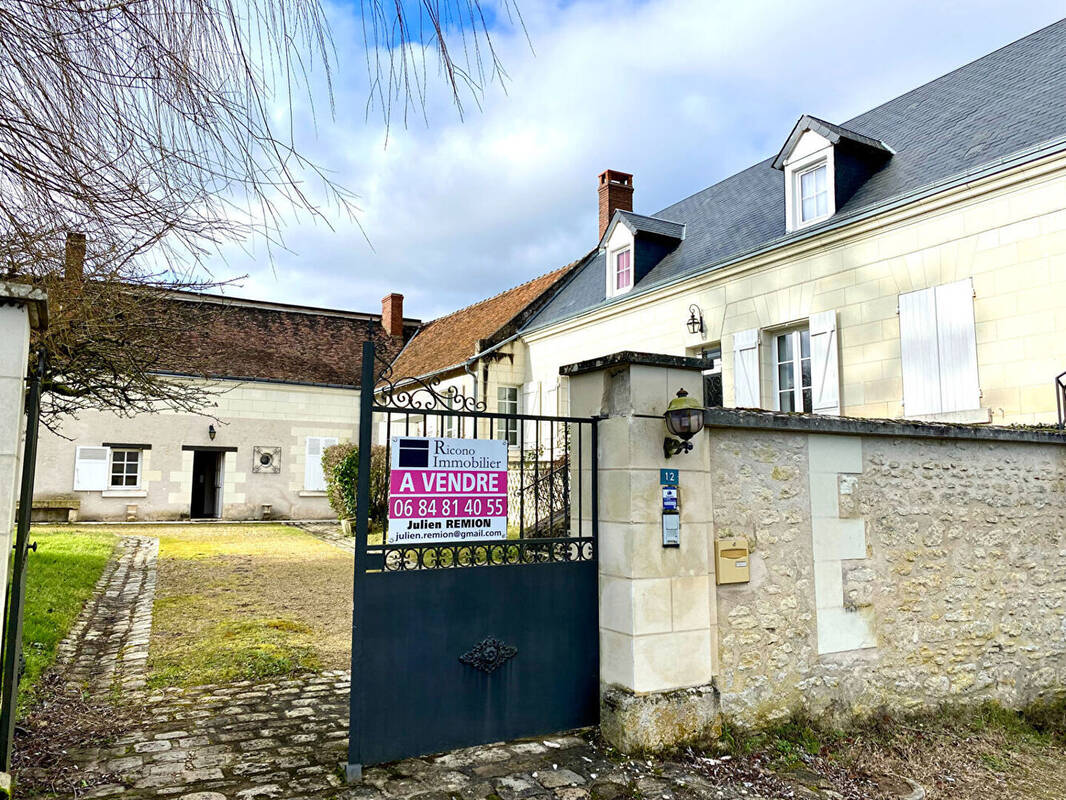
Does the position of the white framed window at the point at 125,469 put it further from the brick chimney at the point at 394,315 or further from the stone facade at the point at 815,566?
the stone facade at the point at 815,566

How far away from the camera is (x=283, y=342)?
21641mm

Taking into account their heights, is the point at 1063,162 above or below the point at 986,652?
above

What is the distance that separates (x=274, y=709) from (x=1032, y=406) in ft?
25.7

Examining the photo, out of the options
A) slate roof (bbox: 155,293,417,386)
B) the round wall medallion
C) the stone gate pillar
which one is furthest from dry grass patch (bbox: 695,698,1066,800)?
the round wall medallion

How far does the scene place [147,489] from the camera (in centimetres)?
1831

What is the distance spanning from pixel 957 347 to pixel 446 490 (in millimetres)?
7001

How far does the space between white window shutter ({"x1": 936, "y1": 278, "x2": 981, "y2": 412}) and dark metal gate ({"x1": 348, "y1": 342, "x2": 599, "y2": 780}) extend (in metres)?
5.86

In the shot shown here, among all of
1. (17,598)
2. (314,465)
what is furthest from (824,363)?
(314,465)

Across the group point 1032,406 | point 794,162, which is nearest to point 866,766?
point 1032,406

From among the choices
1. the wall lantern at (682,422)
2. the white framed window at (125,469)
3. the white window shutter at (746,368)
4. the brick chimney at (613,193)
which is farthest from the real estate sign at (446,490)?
the white framed window at (125,469)

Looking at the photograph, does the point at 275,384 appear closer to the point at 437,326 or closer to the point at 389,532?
the point at 437,326

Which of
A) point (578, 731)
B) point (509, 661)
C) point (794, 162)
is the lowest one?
point (578, 731)

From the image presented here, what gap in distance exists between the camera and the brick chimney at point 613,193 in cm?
1711

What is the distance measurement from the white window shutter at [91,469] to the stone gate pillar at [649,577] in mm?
16934
